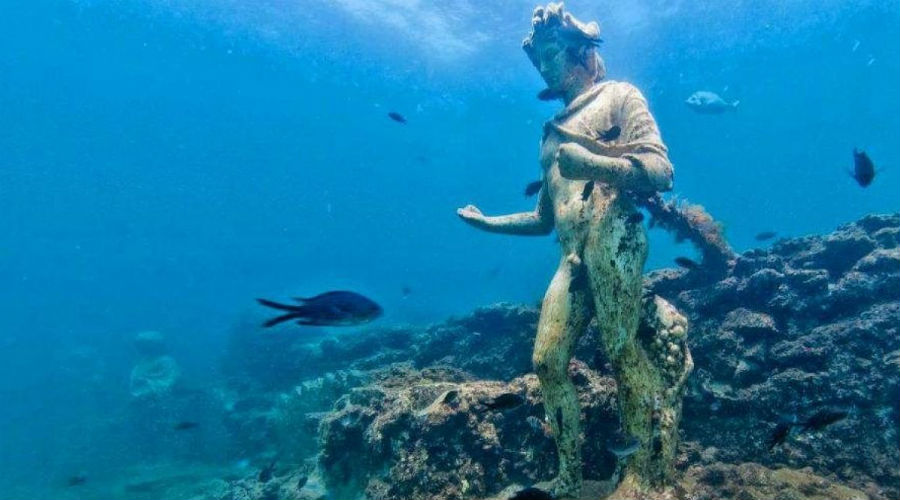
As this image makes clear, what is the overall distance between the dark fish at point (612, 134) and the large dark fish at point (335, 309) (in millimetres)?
2801

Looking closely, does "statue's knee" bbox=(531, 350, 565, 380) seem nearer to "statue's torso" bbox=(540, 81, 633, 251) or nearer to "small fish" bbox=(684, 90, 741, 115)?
"statue's torso" bbox=(540, 81, 633, 251)

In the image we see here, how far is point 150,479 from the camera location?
13.2 m

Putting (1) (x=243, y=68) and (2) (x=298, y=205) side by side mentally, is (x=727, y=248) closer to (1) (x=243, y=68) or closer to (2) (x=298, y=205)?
(1) (x=243, y=68)

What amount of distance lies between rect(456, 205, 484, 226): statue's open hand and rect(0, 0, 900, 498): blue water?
16.6ft

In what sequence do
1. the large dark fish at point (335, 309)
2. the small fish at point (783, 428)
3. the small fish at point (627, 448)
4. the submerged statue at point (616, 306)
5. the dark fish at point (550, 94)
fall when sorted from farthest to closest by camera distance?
the dark fish at point (550, 94) < the submerged statue at point (616, 306) < the small fish at point (627, 448) < the small fish at point (783, 428) < the large dark fish at point (335, 309)

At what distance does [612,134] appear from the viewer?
4.28m

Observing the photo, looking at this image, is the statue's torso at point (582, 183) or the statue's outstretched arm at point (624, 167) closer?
the statue's outstretched arm at point (624, 167)

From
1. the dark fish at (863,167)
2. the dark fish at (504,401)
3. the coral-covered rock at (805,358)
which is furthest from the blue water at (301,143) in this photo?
the dark fish at (504,401)

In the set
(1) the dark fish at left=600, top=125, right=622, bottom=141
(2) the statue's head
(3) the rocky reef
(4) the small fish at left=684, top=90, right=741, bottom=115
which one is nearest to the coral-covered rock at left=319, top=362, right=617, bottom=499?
(3) the rocky reef

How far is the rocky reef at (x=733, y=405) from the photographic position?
4.01 meters

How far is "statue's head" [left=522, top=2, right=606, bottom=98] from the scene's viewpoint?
487 cm

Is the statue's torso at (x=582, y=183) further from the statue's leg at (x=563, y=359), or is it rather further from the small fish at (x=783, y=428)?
the small fish at (x=783, y=428)

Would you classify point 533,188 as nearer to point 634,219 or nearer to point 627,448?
point 634,219

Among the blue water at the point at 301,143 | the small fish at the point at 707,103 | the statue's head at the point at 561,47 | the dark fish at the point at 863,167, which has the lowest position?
the dark fish at the point at 863,167
